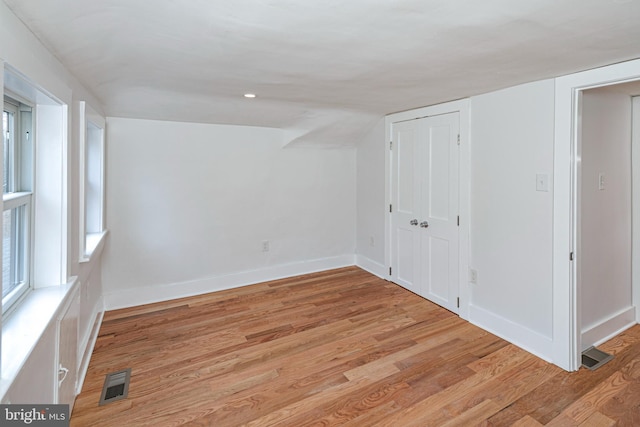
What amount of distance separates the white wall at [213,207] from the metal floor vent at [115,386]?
1291mm

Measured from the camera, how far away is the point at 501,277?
8.96ft

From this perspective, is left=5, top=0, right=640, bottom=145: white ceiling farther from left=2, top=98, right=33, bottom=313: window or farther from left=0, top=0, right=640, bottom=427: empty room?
left=2, top=98, right=33, bottom=313: window

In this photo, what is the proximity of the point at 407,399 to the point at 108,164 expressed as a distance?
3.32 m

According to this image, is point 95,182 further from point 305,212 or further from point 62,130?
point 305,212

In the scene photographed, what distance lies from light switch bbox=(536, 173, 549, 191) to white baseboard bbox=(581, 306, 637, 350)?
117cm

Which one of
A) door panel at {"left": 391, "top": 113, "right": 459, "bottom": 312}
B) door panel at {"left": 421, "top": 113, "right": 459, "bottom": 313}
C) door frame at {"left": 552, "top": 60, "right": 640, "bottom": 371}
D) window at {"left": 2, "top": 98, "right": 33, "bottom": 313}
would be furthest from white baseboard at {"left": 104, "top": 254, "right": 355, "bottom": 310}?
door frame at {"left": 552, "top": 60, "right": 640, "bottom": 371}

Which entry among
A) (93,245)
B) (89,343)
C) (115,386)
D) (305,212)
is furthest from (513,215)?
(89,343)

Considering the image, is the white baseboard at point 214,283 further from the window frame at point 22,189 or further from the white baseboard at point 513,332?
the white baseboard at point 513,332

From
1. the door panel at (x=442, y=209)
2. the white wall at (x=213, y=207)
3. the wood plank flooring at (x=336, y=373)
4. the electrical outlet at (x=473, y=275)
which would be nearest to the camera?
the wood plank flooring at (x=336, y=373)

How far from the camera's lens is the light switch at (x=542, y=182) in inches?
93.1

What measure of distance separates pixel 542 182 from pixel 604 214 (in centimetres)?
73

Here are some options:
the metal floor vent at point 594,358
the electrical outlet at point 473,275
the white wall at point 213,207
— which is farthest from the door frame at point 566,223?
the white wall at point 213,207

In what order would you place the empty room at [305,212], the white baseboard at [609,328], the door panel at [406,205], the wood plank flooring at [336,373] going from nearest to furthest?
1. the empty room at [305,212]
2. the wood plank flooring at [336,373]
3. the white baseboard at [609,328]
4. the door panel at [406,205]

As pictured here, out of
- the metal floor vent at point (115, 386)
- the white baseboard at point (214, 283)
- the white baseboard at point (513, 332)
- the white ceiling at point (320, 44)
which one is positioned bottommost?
the metal floor vent at point (115, 386)
